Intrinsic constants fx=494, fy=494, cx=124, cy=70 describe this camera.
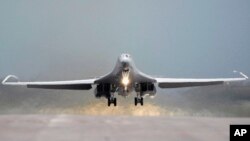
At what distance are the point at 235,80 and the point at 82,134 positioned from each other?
21.8 meters

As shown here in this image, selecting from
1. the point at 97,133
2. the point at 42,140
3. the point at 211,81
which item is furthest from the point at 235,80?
the point at 42,140

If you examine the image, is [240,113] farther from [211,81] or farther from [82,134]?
[82,134]

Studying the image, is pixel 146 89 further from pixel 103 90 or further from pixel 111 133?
pixel 111 133

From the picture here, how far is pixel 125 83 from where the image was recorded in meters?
57.6

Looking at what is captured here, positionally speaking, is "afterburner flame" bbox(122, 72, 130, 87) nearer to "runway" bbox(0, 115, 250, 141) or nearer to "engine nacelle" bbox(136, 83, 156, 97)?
"engine nacelle" bbox(136, 83, 156, 97)

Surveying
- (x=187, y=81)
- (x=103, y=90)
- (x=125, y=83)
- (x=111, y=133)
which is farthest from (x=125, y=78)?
(x=187, y=81)

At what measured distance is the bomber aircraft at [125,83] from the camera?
5593 centimetres

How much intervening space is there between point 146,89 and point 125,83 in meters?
5.07

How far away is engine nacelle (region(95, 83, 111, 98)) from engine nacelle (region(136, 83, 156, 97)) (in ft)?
12.7

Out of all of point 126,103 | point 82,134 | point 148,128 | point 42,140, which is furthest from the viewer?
point 126,103

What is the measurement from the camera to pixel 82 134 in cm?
6238

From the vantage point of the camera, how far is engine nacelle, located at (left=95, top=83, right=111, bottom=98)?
60.9m

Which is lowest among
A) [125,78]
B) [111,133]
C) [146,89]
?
[111,133]

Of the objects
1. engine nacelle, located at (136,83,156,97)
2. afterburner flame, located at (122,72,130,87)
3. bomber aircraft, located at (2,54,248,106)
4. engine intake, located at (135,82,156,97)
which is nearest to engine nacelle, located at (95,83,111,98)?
bomber aircraft, located at (2,54,248,106)
